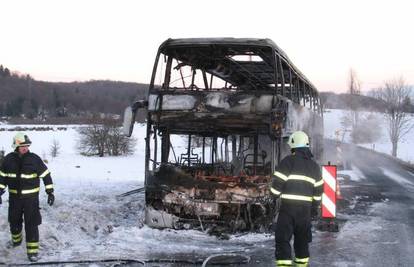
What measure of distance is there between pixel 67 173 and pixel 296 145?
619 inches

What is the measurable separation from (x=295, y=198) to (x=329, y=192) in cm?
440

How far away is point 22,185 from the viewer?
7.73 meters

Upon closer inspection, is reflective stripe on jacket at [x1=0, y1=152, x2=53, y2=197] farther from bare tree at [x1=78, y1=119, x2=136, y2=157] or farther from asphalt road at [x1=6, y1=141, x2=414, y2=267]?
bare tree at [x1=78, y1=119, x2=136, y2=157]

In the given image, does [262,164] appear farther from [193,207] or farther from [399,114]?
[399,114]

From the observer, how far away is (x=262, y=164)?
1134cm

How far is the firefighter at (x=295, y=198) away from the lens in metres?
6.53

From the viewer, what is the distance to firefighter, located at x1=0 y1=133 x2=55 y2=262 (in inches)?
303

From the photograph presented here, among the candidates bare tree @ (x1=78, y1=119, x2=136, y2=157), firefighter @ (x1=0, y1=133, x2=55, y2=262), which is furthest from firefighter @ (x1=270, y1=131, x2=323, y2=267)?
bare tree @ (x1=78, y1=119, x2=136, y2=157)

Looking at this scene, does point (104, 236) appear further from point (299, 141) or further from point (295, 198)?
point (299, 141)

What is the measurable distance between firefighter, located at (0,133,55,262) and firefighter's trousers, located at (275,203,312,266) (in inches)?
138

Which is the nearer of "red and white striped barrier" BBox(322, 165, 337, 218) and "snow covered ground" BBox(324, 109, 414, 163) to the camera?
"red and white striped barrier" BBox(322, 165, 337, 218)

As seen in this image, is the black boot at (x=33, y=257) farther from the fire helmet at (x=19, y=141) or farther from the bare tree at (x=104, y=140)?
the bare tree at (x=104, y=140)

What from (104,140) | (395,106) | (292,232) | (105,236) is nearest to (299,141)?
(292,232)

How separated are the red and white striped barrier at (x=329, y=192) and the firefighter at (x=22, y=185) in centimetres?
545
